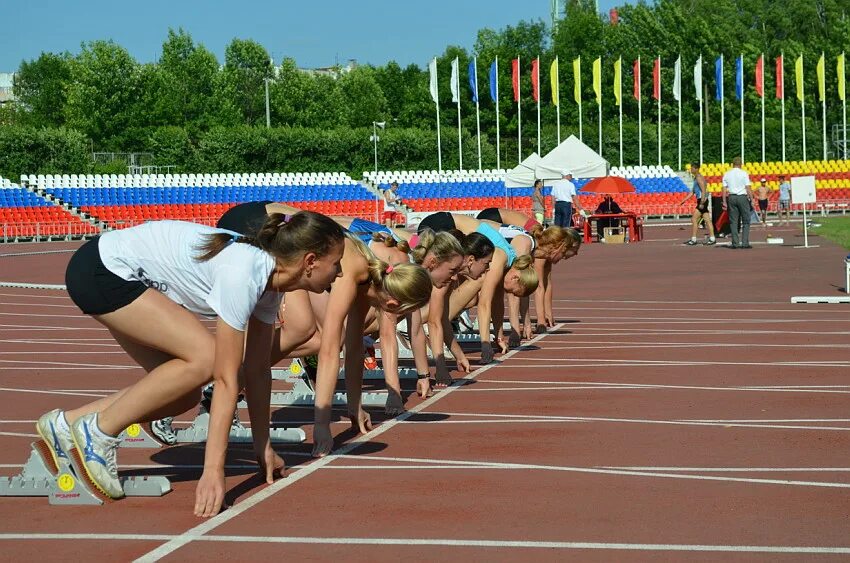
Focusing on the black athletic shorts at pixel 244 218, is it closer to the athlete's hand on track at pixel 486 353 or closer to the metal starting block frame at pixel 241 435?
the metal starting block frame at pixel 241 435

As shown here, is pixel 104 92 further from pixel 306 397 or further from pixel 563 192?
pixel 306 397

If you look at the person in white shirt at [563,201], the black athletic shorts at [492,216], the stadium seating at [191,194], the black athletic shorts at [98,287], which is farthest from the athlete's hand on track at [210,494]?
the stadium seating at [191,194]

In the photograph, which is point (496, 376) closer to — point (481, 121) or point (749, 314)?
point (749, 314)

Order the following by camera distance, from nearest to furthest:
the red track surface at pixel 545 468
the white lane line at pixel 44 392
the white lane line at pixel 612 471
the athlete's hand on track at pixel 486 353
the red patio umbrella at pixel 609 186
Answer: the red track surface at pixel 545 468 → the white lane line at pixel 612 471 → the white lane line at pixel 44 392 → the athlete's hand on track at pixel 486 353 → the red patio umbrella at pixel 609 186

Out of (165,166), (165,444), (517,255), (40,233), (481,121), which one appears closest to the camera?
(165,444)

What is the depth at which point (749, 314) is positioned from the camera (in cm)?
1609

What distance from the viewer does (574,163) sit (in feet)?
121

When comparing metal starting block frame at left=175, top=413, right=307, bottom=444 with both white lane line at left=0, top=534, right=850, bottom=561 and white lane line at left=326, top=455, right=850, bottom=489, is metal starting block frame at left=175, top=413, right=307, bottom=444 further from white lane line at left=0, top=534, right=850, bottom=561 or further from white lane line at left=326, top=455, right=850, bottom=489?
white lane line at left=0, top=534, right=850, bottom=561

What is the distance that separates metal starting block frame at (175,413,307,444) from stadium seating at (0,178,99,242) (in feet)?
116

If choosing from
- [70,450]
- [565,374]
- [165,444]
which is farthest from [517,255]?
[70,450]

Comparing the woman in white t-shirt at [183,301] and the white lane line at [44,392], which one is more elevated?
the woman in white t-shirt at [183,301]

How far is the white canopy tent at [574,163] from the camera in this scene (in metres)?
36.7

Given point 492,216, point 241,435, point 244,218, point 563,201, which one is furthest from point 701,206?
point 241,435

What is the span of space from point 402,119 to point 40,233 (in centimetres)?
4994
